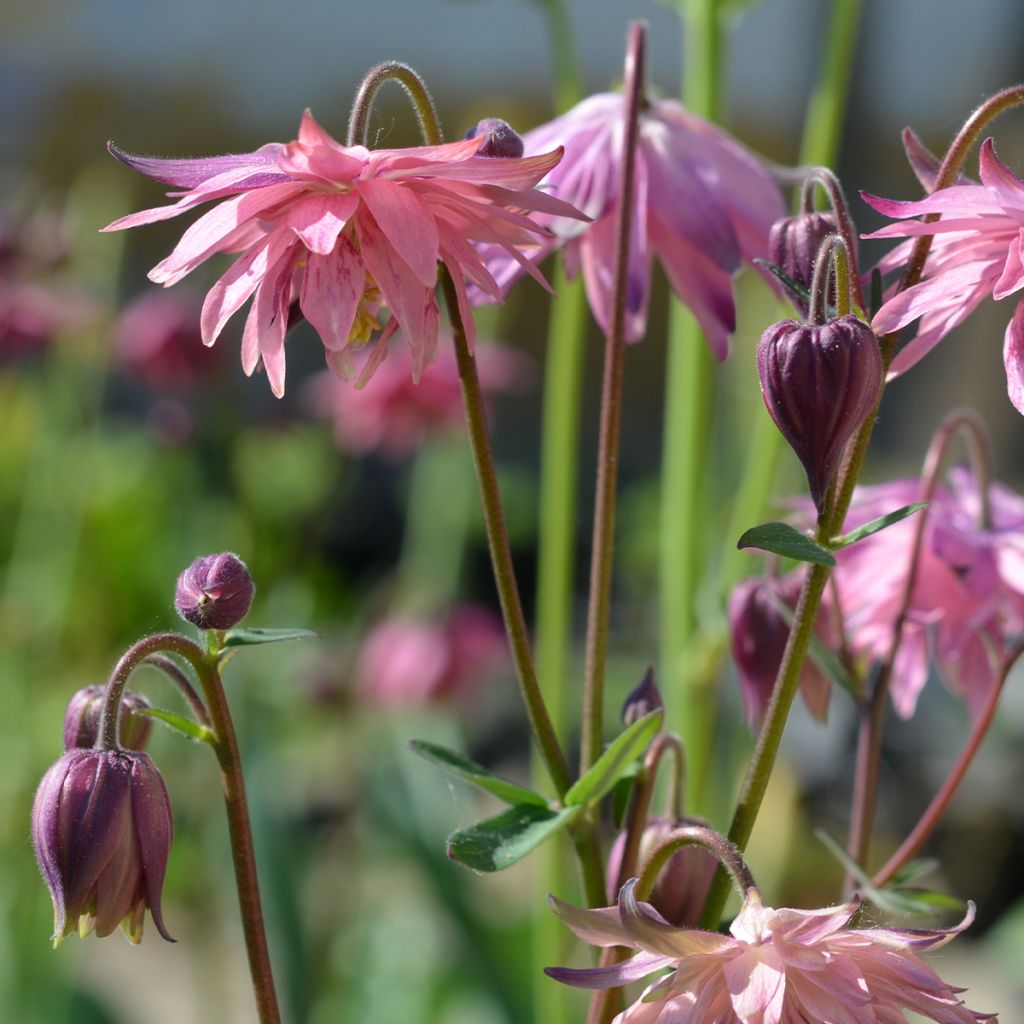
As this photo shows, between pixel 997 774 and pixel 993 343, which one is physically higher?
pixel 993 343

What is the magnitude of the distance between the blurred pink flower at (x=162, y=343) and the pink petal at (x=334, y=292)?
1.34 m

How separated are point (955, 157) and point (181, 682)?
354 mm

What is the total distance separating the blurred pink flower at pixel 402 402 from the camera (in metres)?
2.02

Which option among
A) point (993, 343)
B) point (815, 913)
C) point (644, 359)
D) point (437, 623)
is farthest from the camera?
point (644, 359)

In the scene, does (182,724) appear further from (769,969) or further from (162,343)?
(162,343)

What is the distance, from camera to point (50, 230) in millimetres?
1730

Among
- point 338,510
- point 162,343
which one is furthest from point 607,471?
point 338,510

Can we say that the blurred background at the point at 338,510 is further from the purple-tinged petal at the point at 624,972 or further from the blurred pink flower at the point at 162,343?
the purple-tinged petal at the point at 624,972

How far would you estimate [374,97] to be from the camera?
521 millimetres

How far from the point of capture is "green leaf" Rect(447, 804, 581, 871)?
52cm

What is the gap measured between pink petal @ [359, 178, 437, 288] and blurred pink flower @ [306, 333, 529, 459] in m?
1.46

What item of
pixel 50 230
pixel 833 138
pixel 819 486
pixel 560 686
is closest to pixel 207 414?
pixel 50 230

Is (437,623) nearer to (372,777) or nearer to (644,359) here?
(372,777)

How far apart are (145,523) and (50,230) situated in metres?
2.28
